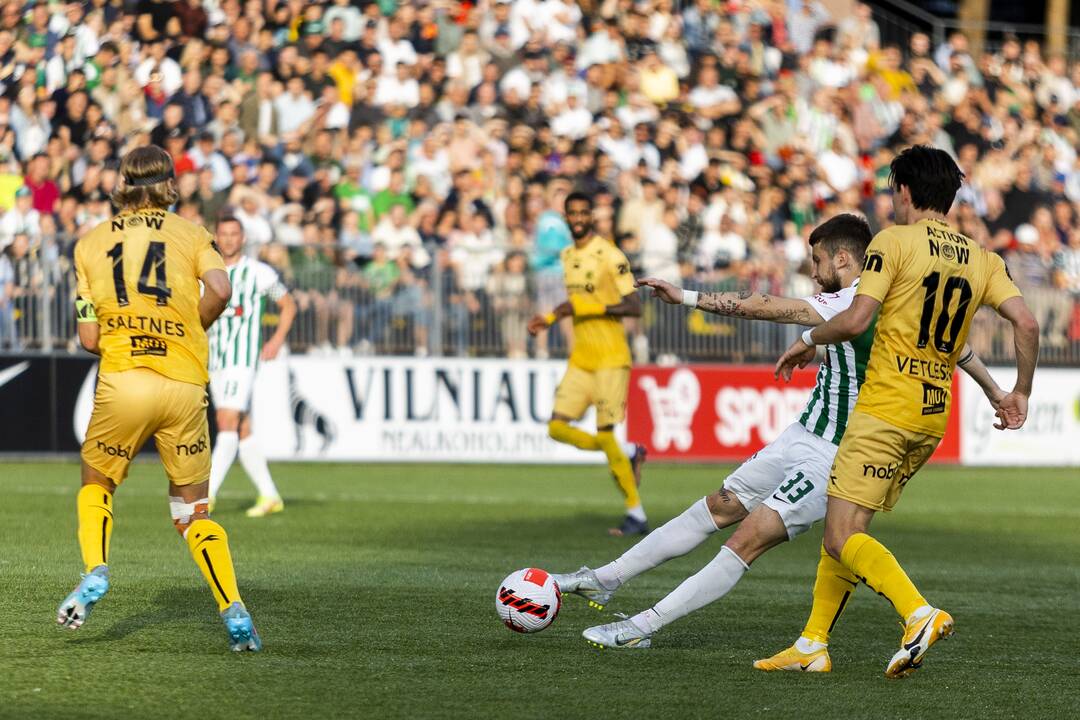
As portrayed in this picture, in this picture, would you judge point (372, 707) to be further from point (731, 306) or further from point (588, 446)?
point (588, 446)

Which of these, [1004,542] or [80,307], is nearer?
[80,307]

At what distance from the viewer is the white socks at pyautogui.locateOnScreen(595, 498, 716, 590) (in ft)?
24.7

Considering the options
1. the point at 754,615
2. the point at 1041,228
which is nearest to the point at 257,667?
the point at 754,615

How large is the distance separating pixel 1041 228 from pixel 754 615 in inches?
626

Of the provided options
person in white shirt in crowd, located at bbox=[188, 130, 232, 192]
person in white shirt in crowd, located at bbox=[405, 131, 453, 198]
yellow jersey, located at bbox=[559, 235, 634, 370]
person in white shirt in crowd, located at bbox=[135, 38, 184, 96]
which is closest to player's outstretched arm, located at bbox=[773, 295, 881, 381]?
yellow jersey, located at bbox=[559, 235, 634, 370]

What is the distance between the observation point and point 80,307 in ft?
22.6

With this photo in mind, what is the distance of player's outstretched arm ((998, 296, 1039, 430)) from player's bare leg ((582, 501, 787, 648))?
1078mm

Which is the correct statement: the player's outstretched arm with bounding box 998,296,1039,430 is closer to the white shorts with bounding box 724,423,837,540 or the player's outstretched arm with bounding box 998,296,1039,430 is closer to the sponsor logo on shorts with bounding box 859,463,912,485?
the sponsor logo on shorts with bounding box 859,463,912,485

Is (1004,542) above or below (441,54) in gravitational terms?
below

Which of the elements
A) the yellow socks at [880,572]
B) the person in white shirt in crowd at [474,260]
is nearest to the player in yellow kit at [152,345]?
the yellow socks at [880,572]

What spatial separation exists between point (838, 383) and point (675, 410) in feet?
40.6

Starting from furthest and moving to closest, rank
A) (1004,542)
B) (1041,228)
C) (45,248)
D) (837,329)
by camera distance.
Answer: (1041,228), (45,248), (1004,542), (837,329)

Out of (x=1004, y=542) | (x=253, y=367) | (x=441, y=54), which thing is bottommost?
(x=1004, y=542)

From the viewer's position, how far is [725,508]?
747cm
